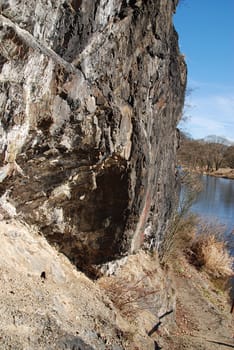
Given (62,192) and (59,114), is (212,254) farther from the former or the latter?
(59,114)

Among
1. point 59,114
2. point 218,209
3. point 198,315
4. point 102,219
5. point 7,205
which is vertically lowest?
point 198,315

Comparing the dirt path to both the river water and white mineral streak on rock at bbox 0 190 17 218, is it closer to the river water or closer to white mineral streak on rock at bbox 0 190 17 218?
white mineral streak on rock at bbox 0 190 17 218

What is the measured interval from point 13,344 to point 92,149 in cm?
289

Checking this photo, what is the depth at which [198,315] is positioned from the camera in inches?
413

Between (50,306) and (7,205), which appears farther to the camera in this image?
(7,205)

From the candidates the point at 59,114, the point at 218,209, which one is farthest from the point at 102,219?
the point at 218,209

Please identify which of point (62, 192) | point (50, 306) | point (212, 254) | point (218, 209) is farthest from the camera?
point (218, 209)

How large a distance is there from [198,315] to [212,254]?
5.46 metres

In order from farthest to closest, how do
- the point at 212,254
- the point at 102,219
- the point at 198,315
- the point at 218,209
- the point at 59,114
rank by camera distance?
the point at 218,209 → the point at 212,254 → the point at 198,315 → the point at 102,219 → the point at 59,114

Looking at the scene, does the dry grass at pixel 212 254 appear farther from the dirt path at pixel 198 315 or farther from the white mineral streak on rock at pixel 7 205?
the white mineral streak on rock at pixel 7 205

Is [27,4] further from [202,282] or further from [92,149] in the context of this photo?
[202,282]

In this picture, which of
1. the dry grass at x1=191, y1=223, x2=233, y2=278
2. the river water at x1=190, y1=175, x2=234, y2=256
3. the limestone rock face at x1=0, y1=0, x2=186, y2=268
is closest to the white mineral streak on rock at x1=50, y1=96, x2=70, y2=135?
the limestone rock face at x1=0, y1=0, x2=186, y2=268

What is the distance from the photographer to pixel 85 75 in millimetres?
5211

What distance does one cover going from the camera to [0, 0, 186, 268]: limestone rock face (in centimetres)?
450
